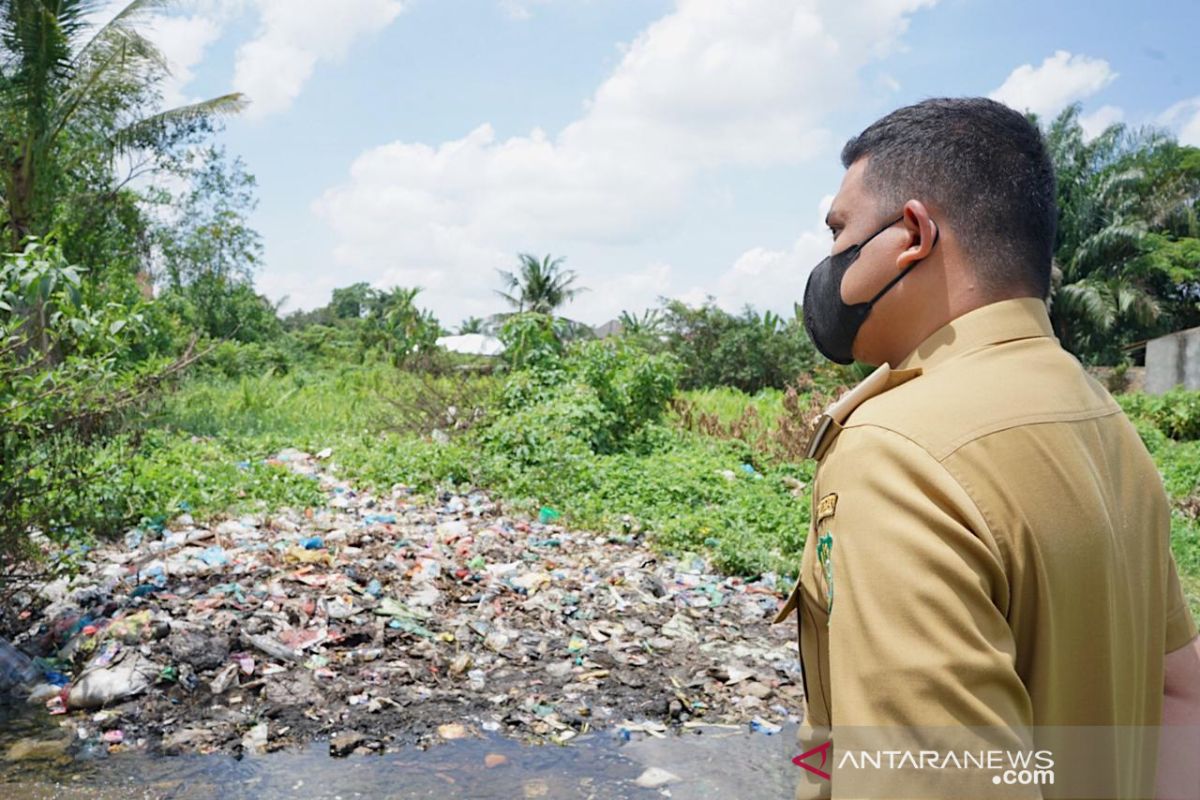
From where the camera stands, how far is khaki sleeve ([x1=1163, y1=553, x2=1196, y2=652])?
1.22 metres

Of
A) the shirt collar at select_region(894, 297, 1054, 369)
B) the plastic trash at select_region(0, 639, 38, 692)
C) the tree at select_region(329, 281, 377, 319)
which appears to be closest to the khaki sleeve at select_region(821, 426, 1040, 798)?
the shirt collar at select_region(894, 297, 1054, 369)

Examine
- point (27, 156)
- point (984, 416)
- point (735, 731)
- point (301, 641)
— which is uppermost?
point (27, 156)

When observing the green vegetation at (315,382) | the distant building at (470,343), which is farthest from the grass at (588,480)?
the distant building at (470,343)

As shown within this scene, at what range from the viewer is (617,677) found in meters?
4.44

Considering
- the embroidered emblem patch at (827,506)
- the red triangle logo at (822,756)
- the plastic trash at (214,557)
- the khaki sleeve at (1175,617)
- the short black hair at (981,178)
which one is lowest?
the plastic trash at (214,557)

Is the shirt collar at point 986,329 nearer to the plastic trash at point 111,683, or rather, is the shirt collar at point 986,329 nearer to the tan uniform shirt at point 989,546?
the tan uniform shirt at point 989,546

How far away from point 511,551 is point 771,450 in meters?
4.57

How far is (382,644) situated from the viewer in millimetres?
4594

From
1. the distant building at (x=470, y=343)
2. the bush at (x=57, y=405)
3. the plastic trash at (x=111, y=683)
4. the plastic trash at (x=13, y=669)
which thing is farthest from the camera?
the distant building at (x=470, y=343)

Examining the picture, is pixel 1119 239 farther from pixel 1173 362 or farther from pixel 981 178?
pixel 981 178

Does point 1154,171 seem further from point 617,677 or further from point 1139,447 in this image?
point 1139,447

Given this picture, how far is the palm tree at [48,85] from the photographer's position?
12.0 metres

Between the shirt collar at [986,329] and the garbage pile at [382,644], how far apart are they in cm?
318

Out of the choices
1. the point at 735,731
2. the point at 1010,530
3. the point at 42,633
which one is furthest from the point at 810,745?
the point at 42,633
